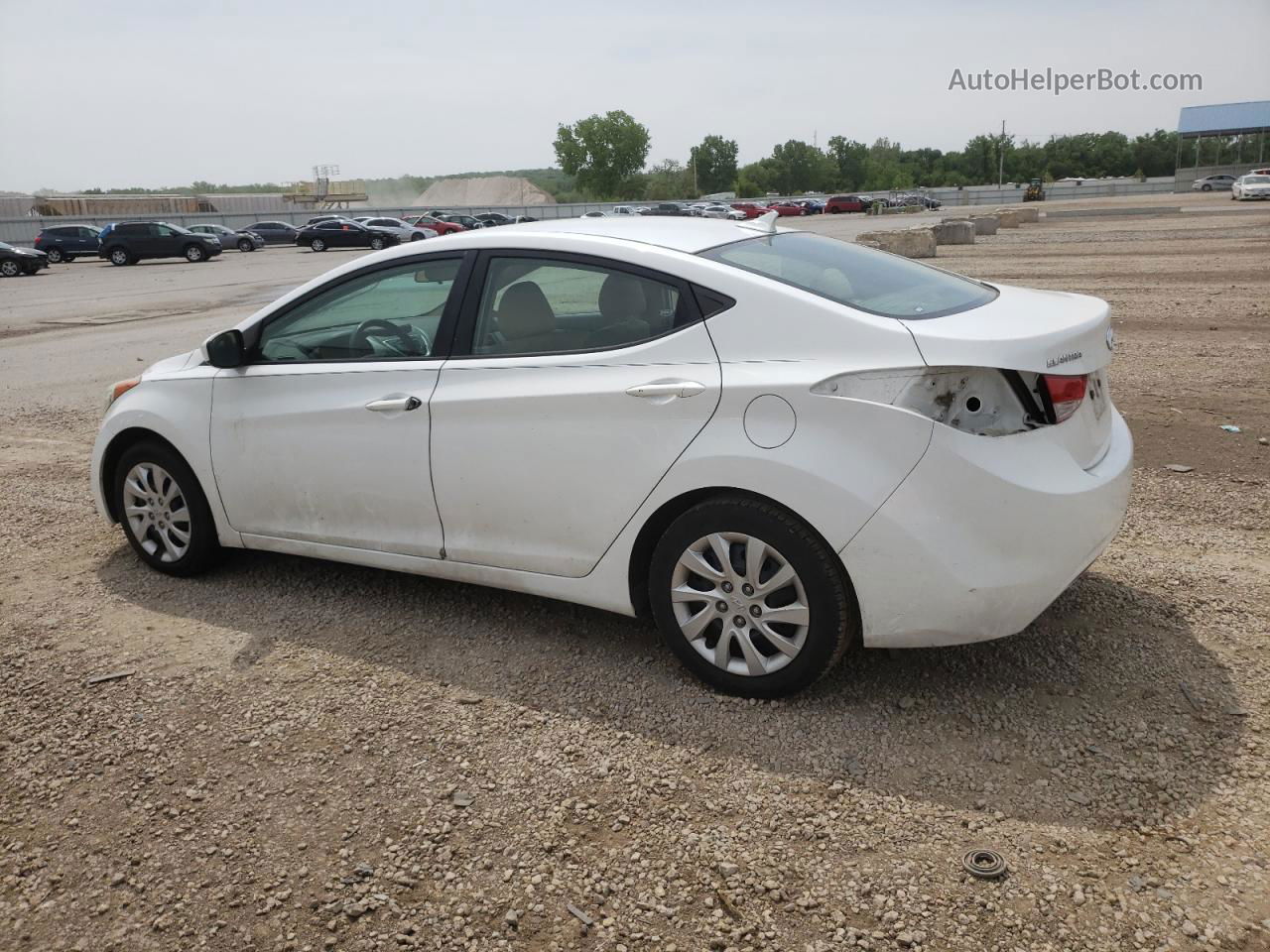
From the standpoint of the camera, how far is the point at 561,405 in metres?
3.77

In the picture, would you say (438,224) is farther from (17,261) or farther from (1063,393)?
(1063,393)

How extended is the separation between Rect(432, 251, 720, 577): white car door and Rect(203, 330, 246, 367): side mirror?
117 cm

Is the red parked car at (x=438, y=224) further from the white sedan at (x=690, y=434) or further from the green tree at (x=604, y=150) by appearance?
the green tree at (x=604, y=150)

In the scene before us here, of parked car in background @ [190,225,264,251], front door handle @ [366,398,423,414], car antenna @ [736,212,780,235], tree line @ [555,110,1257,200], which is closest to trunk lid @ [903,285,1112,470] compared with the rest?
car antenna @ [736,212,780,235]

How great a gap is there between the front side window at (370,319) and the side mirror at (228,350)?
3.3 inches

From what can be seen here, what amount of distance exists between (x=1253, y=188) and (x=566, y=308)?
60275 millimetres

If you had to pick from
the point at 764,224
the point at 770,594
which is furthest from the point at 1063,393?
the point at 764,224

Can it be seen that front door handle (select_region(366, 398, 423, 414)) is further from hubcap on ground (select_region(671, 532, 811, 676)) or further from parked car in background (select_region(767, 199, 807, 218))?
parked car in background (select_region(767, 199, 807, 218))

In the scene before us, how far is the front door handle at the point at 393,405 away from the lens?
13.5 feet

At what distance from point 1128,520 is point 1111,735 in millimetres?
2328

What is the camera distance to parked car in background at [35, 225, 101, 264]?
4416 cm

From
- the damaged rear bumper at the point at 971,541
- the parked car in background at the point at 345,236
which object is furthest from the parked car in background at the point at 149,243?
the damaged rear bumper at the point at 971,541

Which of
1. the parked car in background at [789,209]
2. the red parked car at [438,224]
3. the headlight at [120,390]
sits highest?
the parked car in background at [789,209]

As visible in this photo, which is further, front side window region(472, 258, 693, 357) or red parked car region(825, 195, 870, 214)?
red parked car region(825, 195, 870, 214)
